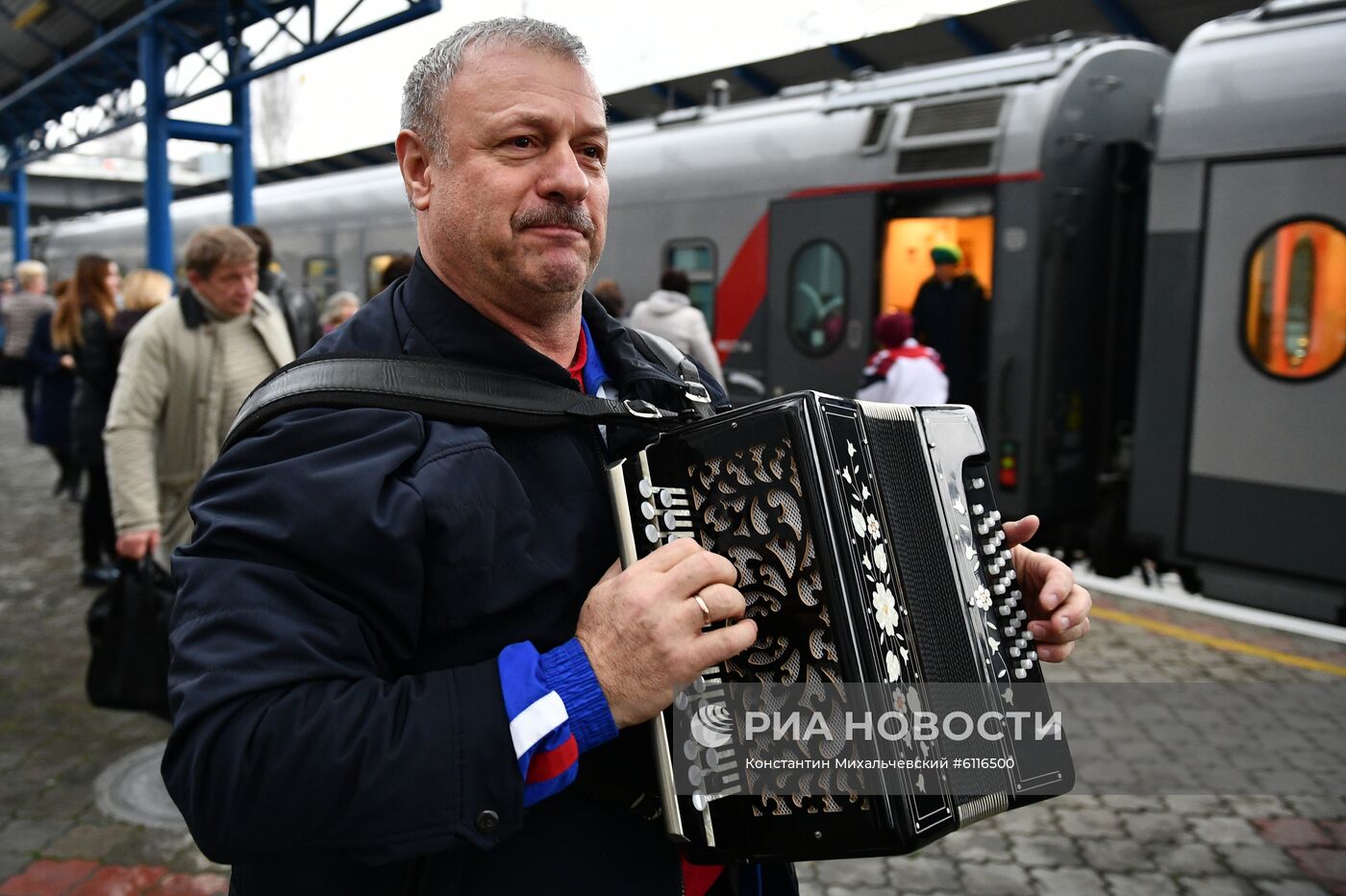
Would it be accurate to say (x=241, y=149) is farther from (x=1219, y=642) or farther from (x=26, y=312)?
(x=1219, y=642)

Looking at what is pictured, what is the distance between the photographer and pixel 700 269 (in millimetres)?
8625

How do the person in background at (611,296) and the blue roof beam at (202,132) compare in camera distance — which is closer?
the person in background at (611,296)

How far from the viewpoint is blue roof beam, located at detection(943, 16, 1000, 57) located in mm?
12445

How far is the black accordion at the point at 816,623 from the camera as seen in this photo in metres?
1.41

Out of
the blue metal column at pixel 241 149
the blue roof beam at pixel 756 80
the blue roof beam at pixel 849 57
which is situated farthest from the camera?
the blue roof beam at pixel 756 80

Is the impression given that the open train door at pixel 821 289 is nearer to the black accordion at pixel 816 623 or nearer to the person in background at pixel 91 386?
the person in background at pixel 91 386

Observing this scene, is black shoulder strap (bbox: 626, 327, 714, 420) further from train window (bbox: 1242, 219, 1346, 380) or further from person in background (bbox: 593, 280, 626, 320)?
person in background (bbox: 593, 280, 626, 320)

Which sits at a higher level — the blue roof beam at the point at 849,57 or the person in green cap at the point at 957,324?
the blue roof beam at the point at 849,57

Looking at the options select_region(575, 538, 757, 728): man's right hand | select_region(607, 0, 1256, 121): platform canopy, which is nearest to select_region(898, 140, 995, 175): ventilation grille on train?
select_region(607, 0, 1256, 121): platform canopy

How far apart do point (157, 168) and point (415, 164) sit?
864 cm

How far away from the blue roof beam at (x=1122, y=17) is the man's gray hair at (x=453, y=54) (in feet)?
Answer: 37.9

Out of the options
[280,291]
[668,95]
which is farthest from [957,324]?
[668,95]

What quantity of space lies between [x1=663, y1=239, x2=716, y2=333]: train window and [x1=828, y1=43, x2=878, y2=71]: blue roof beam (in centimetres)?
656

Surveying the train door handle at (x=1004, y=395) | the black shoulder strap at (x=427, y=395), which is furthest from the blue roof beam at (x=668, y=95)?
the black shoulder strap at (x=427, y=395)
